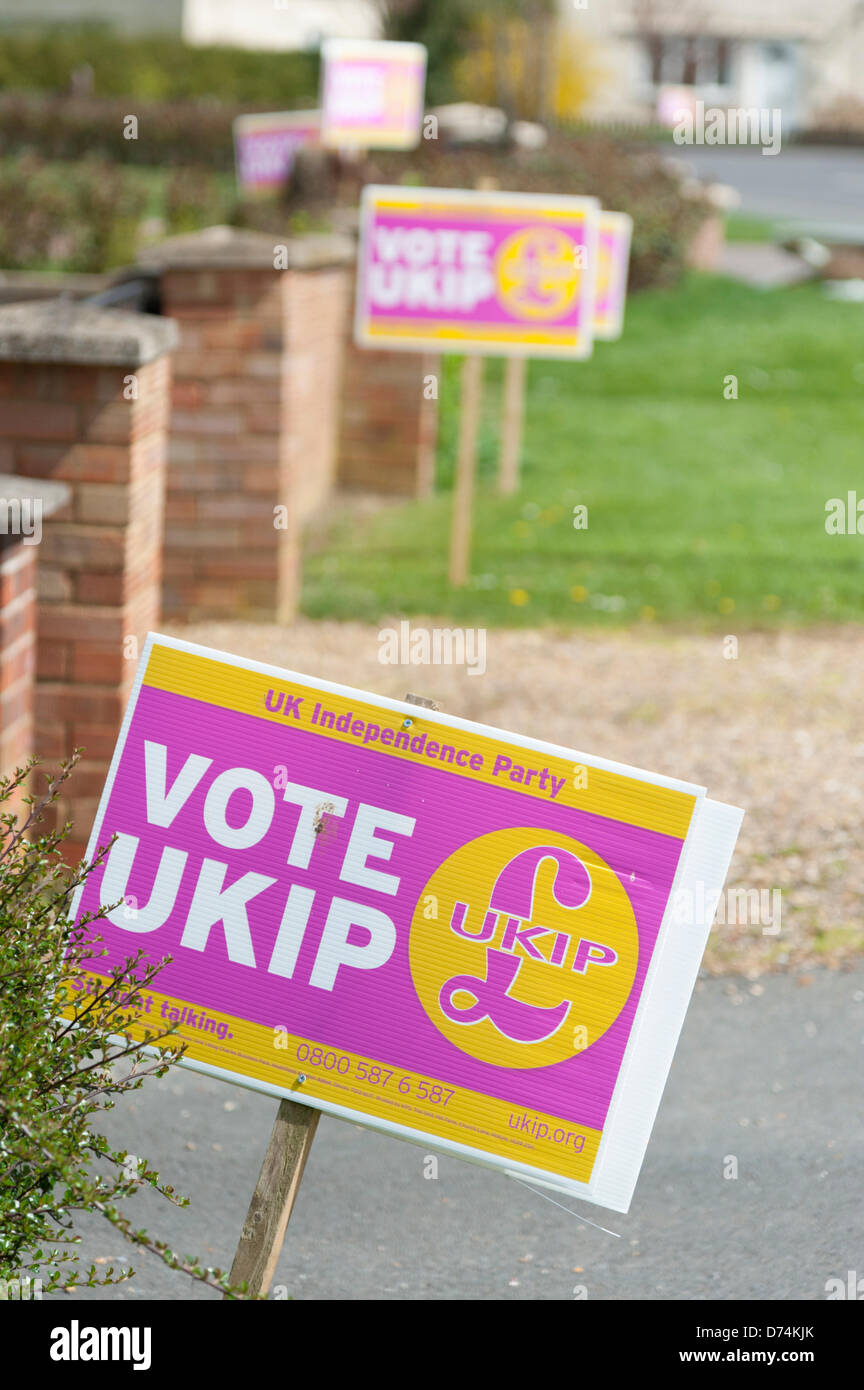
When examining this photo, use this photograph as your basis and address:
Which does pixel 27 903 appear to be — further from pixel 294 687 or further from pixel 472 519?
pixel 472 519

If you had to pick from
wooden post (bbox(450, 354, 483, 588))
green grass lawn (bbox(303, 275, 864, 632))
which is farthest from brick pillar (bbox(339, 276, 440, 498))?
wooden post (bbox(450, 354, 483, 588))

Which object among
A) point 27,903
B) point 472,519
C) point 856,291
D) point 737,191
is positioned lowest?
point 27,903

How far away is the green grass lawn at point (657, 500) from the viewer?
905 centimetres

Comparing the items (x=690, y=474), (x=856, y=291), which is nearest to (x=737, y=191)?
(x=856, y=291)

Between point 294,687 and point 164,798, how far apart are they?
0.97ft

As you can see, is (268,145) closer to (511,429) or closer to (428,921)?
(511,429)

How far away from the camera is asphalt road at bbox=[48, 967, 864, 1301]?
3314 millimetres

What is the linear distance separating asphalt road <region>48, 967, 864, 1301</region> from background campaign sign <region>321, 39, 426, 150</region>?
1078 cm

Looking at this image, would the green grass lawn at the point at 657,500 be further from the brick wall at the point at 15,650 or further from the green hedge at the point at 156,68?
the green hedge at the point at 156,68

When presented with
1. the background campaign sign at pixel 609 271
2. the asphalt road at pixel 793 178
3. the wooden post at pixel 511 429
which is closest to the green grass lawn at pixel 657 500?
the wooden post at pixel 511 429

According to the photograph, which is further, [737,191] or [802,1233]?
[737,191]

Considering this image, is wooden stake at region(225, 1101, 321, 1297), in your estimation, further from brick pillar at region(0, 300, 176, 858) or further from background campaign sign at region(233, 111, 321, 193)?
background campaign sign at region(233, 111, 321, 193)

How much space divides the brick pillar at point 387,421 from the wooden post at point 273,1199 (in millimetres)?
8907

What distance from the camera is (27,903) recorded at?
2.64 metres
